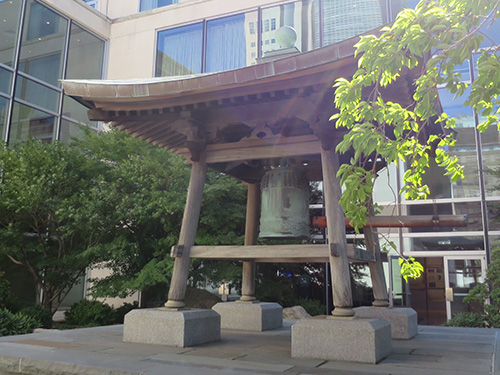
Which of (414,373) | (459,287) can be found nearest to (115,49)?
(459,287)

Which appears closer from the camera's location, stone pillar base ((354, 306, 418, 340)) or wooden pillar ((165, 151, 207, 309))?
wooden pillar ((165, 151, 207, 309))

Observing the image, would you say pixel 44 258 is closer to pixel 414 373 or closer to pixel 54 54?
pixel 54 54

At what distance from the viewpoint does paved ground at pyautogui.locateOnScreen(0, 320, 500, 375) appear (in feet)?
15.3

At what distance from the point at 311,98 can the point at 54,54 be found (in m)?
16.3

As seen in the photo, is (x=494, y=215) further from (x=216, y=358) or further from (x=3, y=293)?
(x=3, y=293)

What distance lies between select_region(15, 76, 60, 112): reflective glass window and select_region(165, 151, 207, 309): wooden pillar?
514 inches

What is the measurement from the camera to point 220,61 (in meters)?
19.7

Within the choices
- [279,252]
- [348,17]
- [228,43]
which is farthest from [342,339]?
[228,43]

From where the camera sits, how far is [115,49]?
70.2 ft

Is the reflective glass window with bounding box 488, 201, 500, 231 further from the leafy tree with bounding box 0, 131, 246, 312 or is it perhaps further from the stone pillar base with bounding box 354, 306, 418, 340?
the stone pillar base with bounding box 354, 306, 418, 340

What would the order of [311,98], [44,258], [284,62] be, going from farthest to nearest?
[44,258], [311,98], [284,62]

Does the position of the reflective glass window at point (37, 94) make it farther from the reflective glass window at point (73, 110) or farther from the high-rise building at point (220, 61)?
the reflective glass window at point (73, 110)

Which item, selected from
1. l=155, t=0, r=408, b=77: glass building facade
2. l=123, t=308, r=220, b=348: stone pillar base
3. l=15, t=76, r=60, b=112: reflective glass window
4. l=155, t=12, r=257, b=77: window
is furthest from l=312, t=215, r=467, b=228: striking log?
l=15, t=76, r=60, b=112: reflective glass window

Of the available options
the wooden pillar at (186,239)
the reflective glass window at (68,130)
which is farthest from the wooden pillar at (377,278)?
the reflective glass window at (68,130)
